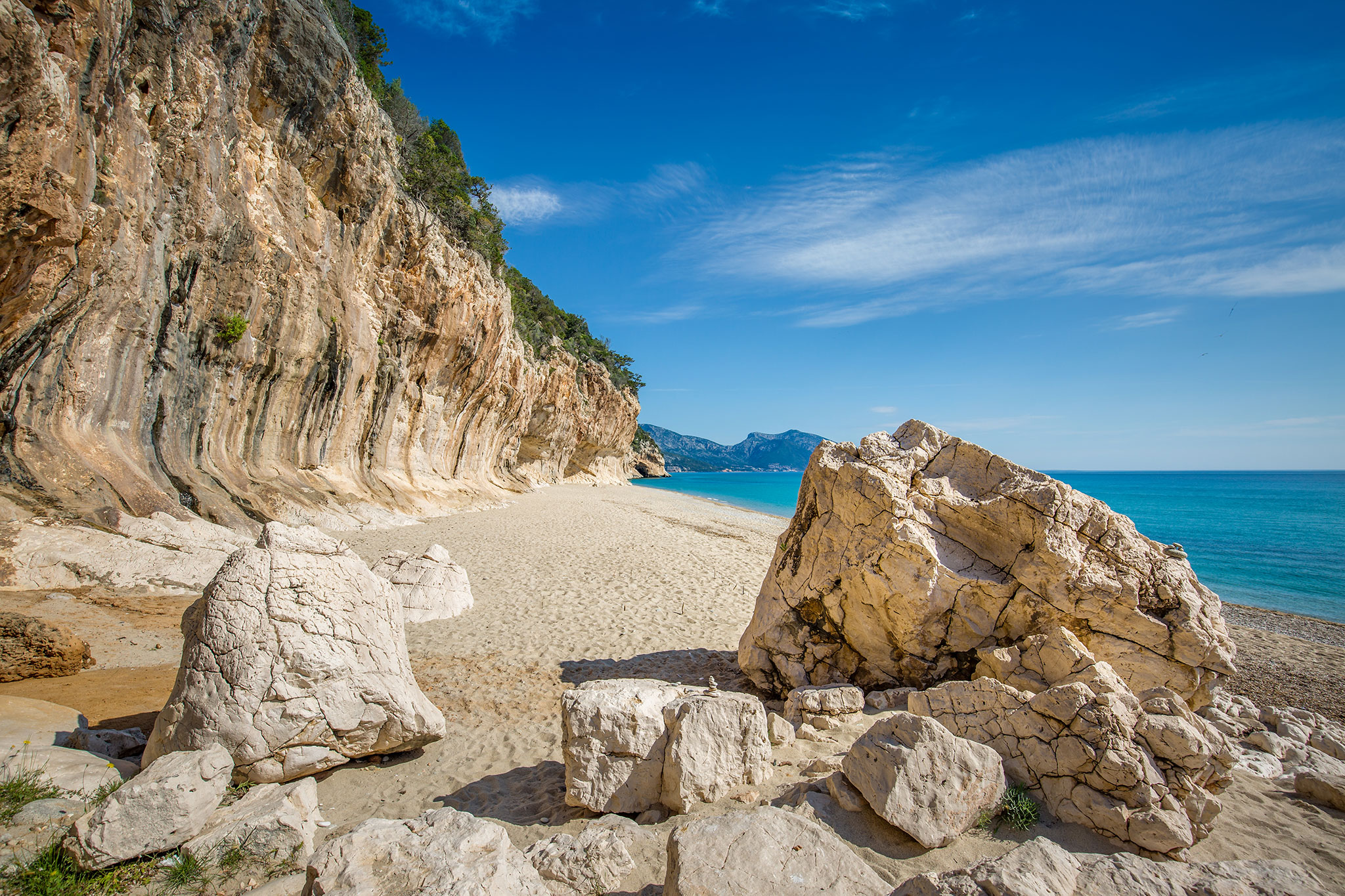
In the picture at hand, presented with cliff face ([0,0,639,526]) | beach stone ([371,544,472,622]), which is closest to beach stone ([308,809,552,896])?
beach stone ([371,544,472,622])

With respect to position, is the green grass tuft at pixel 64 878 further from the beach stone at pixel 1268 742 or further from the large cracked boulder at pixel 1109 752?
the beach stone at pixel 1268 742

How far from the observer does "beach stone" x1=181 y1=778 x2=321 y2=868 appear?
10.5ft

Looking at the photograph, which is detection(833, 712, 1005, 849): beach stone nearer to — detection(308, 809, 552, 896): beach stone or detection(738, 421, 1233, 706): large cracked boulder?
detection(308, 809, 552, 896): beach stone

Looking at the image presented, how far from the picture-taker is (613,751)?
13.4ft

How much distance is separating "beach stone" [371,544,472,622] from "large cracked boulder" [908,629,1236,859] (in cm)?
771

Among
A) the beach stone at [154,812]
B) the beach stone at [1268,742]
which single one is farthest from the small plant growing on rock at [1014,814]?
the beach stone at [154,812]

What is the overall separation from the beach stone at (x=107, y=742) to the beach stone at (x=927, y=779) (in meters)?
5.46

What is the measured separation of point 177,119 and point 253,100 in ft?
11.1

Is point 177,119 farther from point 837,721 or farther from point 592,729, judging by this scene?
point 837,721

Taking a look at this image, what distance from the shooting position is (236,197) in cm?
1245

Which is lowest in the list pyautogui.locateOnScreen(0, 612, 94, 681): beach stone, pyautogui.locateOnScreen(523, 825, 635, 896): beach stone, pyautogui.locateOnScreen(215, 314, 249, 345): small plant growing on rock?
pyautogui.locateOnScreen(0, 612, 94, 681): beach stone

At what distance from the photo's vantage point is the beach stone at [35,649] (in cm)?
512

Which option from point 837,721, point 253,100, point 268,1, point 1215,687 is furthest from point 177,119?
point 1215,687

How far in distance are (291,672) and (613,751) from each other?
102 inches
